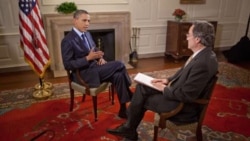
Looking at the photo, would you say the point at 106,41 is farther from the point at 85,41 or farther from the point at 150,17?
the point at 85,41

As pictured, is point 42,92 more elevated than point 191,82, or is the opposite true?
point 191,82

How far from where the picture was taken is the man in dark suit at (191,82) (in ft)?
5.21

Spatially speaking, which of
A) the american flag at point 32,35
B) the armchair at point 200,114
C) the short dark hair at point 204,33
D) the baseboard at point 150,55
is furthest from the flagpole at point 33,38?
the baseboard at point 150,55

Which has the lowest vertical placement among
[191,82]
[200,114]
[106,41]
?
[200,114]

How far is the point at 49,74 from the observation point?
13.5ft

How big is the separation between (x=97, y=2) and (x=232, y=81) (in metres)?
2.99

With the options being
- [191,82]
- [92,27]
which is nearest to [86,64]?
[191,82]

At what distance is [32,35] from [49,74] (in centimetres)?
140

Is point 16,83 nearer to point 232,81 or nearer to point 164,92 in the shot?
point 164,92

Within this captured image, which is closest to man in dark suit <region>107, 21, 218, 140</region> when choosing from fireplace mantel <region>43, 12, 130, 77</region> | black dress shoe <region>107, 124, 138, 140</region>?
black dress shoe <region>107, 124, 138, 140</region>

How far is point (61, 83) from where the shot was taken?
3.65m

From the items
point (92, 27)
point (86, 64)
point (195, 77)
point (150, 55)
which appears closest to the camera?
point (195, 77)

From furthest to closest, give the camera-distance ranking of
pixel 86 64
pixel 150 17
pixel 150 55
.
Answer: pixel 150 55
pixel 150 17
pixel 86 64

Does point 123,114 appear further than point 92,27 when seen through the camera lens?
No
